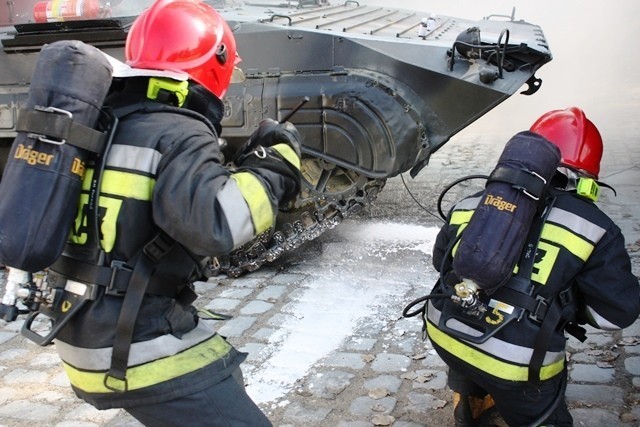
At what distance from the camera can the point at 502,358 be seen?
3.15m

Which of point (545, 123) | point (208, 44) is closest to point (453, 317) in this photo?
point (545, 123)

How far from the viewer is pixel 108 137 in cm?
238

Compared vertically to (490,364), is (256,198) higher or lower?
higher

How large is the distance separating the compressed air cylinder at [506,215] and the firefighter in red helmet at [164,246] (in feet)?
2.50

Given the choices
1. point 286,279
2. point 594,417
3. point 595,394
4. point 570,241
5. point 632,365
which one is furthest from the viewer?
point 286,279

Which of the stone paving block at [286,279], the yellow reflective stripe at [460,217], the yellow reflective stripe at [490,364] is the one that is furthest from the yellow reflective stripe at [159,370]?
the stone paving block at [286,279]

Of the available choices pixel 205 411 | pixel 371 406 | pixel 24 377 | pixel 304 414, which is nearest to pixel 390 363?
pixel 371 406

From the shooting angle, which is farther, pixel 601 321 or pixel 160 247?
→ pixel 601 321

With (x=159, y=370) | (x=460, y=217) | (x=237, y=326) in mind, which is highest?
(x=460, y=217)

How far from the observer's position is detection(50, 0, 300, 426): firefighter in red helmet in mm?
2316

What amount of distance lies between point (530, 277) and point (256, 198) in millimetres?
1253

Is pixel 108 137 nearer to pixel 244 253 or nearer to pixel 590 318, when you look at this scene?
pixel 590 318

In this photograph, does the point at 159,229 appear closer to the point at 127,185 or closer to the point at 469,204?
the point at 127,185

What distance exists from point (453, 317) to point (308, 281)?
10.2ft
